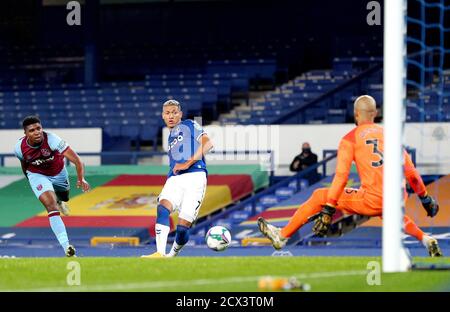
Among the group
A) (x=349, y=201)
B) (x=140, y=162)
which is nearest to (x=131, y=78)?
(x=140, y=162)

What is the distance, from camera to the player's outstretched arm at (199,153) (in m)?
15.1

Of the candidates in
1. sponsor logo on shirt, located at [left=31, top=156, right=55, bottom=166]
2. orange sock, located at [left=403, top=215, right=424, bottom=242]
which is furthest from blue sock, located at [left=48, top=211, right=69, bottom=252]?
orange sock, located at [left=403, top=215, right=424, bottom=242]

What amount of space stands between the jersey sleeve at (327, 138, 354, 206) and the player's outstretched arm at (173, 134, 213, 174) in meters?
2.59

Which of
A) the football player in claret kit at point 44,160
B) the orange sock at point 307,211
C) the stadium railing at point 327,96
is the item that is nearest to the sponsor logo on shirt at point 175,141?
the football player in claret kit at point 44,160

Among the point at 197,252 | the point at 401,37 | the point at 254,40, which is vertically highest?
the point at 254,40

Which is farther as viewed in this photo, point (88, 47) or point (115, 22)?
point (115, 22)

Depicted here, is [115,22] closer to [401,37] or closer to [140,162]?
[140,162]

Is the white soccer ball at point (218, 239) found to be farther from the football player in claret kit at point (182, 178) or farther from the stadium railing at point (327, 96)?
the stadium railing at point (327, 96)

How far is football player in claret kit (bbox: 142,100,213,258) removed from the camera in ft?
49.3

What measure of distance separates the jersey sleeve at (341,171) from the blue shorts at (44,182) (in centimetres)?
493

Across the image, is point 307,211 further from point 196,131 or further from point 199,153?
point 196,131

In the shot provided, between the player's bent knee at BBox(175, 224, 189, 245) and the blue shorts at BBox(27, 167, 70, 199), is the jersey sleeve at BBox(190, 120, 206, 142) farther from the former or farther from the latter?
the blue shorts at BBox(27, 167, 70, 199)

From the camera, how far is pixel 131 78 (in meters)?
32.4
